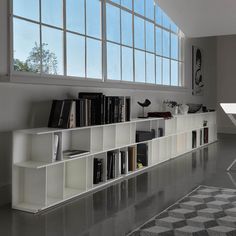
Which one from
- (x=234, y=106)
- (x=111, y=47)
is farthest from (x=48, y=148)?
(x=234, y=106)

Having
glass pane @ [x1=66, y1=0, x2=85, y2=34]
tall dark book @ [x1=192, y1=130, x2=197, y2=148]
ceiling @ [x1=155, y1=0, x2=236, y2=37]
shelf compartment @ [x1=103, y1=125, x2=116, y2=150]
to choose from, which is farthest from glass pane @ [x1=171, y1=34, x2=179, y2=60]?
shelf compartment @ [x1=103, y1=125, x2=116, y2=150]

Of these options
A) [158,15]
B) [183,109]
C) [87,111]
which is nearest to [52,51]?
[87,111]

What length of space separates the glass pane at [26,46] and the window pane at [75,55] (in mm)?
568

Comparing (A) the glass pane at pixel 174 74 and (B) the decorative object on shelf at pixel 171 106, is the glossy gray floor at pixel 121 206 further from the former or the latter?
(A) the glass pane at pixel 174 74

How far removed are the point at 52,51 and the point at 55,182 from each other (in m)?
1.59

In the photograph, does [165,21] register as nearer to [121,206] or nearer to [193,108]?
[193,108]

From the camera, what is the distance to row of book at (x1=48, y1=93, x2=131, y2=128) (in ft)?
12.9

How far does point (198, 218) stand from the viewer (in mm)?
3236

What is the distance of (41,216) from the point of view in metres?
3.30

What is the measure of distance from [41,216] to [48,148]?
0.70 m

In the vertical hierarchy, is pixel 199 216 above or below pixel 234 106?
below

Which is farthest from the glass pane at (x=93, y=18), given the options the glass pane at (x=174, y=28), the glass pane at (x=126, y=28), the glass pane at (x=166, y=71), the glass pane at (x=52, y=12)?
the glass pane at (x=174, y=28)

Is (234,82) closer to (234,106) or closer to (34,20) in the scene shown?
(234,106)

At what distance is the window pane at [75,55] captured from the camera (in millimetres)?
4668
